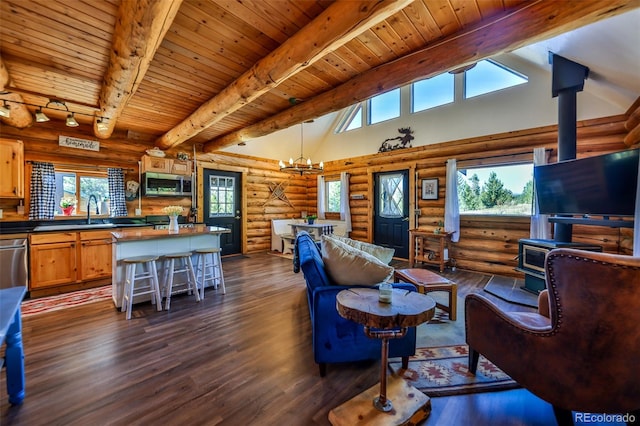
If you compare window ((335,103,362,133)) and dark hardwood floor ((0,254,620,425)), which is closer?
dark hardwood floor ((0,254,620,425))

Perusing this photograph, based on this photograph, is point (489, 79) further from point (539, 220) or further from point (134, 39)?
point (134, 39)

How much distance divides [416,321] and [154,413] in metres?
1.70

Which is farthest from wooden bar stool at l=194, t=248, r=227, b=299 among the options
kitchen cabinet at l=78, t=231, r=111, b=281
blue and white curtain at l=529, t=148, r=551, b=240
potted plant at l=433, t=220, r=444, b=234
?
blue and white curtain at l=529, t=148, r=551, b=240

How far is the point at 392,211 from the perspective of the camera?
634 cm

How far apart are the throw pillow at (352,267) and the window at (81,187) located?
15.8 feet

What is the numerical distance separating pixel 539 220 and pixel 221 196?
646 centimetres

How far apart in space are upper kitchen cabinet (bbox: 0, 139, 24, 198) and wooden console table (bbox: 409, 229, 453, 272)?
6611mm

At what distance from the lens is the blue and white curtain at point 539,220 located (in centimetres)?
414

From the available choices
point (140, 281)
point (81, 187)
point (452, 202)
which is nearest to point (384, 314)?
point (140, 281)

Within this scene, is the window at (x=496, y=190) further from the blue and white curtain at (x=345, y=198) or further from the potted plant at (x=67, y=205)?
the potted plant at (x=67, y=205)

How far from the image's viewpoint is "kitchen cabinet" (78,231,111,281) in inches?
151

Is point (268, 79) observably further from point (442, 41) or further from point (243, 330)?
point (243, 330)

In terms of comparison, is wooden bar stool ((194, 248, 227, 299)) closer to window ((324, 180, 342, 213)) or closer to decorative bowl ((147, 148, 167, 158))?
decorative bowl ((147, 148, 167, 158))

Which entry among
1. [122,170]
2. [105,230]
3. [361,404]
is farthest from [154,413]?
[122,170]
